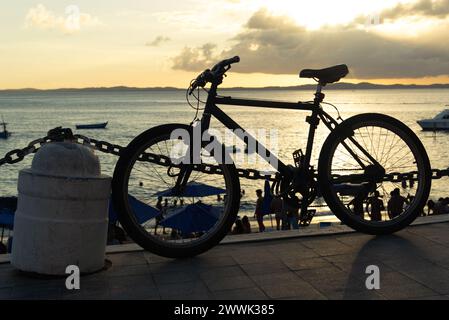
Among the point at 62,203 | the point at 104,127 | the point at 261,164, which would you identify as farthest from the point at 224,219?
the point at 104,127

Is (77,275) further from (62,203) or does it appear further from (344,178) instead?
(344,178)

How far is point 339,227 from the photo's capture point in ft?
20.6

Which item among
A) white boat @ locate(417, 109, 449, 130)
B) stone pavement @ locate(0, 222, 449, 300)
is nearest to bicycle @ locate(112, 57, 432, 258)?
stone pavement @ locate(0, 222, 449, 300)

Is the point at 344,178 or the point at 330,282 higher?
the point at 344,178

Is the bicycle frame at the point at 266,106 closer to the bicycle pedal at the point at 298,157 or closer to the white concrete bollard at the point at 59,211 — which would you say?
the bicycle pedal at the point at 298,157

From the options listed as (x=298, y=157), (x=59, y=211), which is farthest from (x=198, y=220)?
(x=59, y=211)

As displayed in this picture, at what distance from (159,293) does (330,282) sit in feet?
4.59

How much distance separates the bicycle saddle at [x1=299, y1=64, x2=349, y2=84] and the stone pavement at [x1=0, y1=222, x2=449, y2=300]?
5.69 ft

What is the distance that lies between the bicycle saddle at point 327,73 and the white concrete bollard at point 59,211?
227 centimetres

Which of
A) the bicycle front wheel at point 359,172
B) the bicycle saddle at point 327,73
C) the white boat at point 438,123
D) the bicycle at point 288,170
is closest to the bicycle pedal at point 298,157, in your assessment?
the bicycle at point 288,170

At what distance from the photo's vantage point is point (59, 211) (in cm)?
457

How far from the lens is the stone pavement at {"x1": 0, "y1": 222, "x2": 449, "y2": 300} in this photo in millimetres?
4156

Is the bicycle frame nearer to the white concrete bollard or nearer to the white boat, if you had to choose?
the white concrete bollard

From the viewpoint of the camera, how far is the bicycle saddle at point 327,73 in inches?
213
